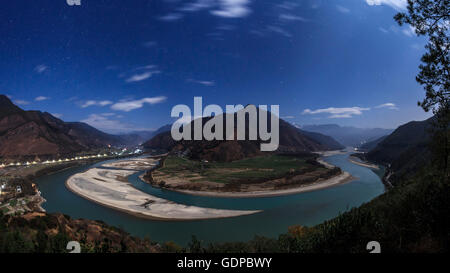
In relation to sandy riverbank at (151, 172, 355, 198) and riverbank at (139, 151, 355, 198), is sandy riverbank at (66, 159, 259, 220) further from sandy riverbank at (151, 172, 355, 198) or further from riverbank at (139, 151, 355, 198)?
sandy riverbank at (151, 172, 355, 198)

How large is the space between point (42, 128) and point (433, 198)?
7710 inches

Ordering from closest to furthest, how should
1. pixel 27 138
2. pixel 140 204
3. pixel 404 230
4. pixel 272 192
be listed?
pixel 404 230, pixel 140 204, pixel 272 192, pixel 27 138

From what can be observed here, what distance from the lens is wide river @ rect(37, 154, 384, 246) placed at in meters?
30.5

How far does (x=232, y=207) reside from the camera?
4275 cm

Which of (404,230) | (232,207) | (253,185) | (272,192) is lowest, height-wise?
(232,207)

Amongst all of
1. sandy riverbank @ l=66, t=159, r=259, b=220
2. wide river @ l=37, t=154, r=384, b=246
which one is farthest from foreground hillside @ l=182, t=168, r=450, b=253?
sandy riverbank @ l=66, t=159, r=259, b=220

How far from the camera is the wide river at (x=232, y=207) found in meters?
30.5

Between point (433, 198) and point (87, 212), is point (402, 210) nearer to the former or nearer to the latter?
point (433, 198)

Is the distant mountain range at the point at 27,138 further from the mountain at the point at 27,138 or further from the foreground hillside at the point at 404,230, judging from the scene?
the foreground hillside at the point at 404,230

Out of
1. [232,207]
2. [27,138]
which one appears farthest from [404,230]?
[27,138]

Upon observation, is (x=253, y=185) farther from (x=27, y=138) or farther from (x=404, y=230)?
(x=27, y=138)
